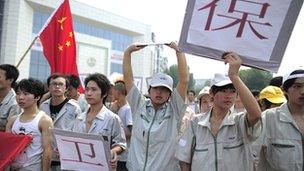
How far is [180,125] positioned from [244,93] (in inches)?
36.2

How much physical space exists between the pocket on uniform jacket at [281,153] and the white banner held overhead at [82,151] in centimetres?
121

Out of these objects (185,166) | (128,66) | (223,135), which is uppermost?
(128,66)

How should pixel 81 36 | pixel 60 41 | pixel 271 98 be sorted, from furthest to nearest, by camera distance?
pixel 81 36 → pixel 60 41 → pixel 271 98

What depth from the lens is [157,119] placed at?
3.30 m

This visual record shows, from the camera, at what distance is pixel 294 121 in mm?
2766

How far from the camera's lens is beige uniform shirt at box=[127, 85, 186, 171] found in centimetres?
316

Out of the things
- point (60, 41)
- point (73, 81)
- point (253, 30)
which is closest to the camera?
point (253, 30)

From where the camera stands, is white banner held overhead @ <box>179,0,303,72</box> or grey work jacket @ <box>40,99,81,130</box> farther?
grey work jacket @ <box>40,99,81,130</box>

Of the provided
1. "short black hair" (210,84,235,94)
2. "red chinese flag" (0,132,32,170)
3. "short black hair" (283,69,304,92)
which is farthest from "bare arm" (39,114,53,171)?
"short black hair" (283,69,304,92)

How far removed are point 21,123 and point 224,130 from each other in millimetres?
1850

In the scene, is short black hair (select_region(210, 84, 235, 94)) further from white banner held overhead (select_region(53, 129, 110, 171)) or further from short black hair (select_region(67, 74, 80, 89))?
short black hair (select_region(67, 74, 80, 89))

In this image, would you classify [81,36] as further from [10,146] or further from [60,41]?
[10,146]

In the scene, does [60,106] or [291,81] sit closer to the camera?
[291,81]

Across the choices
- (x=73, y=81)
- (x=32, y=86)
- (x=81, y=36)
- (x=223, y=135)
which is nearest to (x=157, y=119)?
(x=223, y=135)
